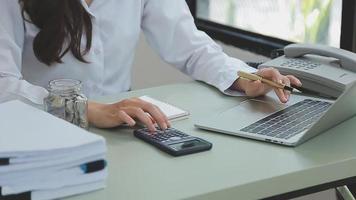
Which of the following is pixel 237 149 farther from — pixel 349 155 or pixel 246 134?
pixel 349 155

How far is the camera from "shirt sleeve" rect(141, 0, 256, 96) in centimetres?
180

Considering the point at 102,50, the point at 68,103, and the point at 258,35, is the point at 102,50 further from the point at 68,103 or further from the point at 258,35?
the point at 258,35

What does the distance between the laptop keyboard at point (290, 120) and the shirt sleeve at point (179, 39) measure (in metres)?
0.34

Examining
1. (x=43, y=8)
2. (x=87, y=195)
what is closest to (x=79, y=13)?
(x=43, y=8)

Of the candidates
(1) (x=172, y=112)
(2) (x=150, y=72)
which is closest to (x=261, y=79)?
(1) (x=172, y=112)

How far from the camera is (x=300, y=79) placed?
1589mm

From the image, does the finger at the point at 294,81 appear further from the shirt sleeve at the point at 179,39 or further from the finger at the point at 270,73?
the shirt sleeve at the point at 179,39

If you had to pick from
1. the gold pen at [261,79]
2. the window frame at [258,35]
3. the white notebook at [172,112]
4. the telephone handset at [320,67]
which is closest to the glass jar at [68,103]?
the white notebook at [172,112]

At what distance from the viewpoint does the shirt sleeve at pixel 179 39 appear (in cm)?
180

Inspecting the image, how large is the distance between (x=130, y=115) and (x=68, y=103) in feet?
0.44

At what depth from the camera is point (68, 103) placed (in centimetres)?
131

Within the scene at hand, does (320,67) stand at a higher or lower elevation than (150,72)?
higher

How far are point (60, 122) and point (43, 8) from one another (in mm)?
594

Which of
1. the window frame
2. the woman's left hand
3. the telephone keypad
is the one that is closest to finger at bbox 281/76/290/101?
the woman's left hand
